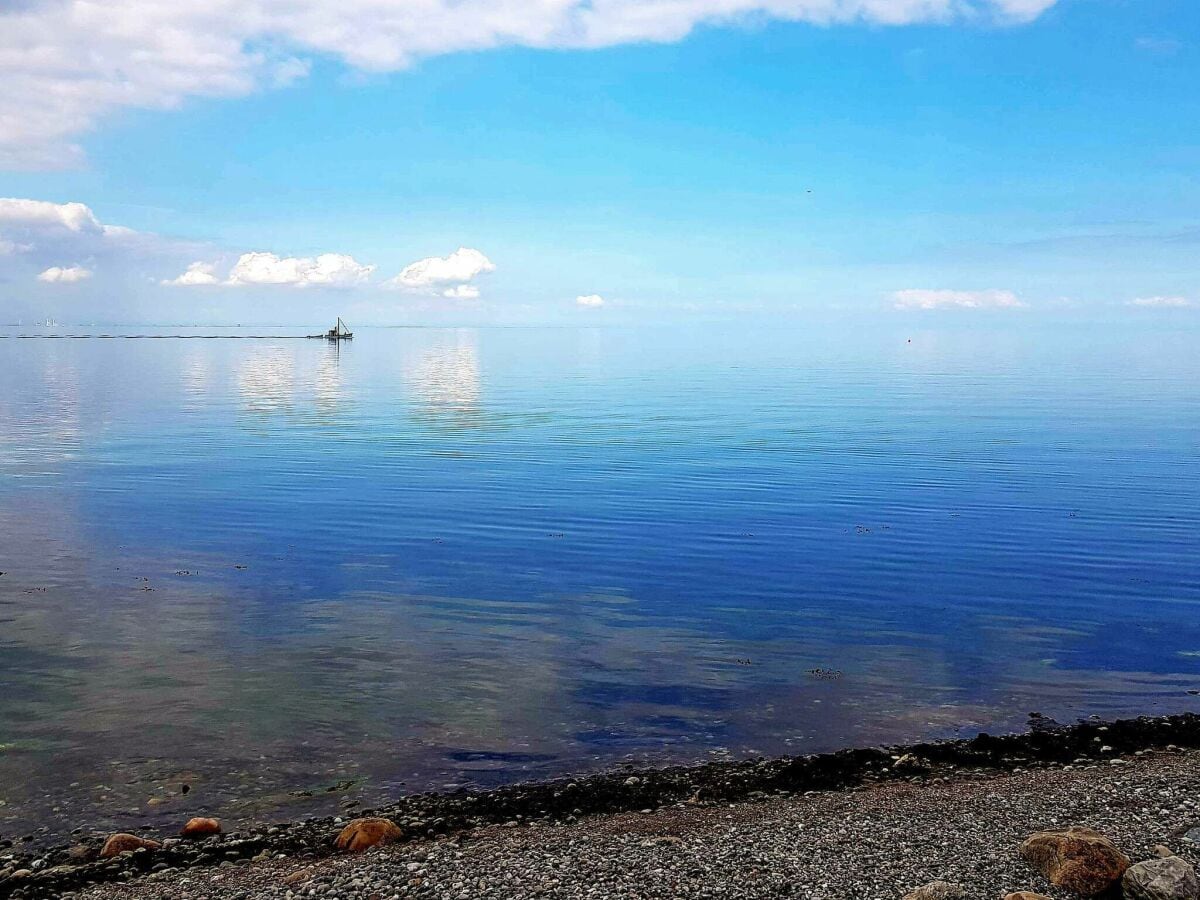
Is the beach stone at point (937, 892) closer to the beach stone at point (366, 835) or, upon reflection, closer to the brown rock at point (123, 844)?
the beach stone at point (366, 835)

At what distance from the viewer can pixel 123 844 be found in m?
14.1

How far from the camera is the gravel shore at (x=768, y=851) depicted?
39.3 feet

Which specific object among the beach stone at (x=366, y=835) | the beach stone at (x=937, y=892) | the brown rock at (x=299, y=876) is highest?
the beach stone at (x=937, y=892)

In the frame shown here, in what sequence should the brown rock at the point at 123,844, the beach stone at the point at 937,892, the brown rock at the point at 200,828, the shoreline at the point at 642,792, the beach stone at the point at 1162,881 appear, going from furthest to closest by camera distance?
the brown rock at the point at 200,828 < the brown rock at the point at 123,844 < the shoreline at the point at 642,792 < the beach stone at the point at 937,892 < the beach stone at the point at 1162,881

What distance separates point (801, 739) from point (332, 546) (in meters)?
20.5

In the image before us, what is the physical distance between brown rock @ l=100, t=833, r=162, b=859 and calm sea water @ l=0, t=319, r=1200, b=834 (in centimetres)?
118

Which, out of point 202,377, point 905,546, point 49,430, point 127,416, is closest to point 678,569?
point 905,546

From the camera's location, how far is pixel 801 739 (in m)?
18.5

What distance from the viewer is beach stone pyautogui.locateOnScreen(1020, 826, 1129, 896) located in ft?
38.2

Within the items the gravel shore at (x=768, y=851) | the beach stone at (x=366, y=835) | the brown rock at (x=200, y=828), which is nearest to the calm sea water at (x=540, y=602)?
the brown rock at (x=200, y=828)

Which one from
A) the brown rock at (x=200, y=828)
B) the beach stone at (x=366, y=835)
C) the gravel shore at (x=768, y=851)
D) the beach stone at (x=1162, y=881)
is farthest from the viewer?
the brown rock at (x=200, y=828)

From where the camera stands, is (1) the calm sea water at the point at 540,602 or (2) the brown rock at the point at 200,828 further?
(1) the calm sea water at the point at 540,602

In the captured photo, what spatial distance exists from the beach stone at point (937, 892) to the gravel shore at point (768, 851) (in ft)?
0.78

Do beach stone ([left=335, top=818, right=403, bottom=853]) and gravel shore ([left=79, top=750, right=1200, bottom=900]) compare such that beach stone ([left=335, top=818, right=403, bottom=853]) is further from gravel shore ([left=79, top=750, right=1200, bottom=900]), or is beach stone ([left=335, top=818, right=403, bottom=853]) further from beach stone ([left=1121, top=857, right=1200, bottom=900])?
beach stone ([left=1121, top=857, right=1200, bottom=900])
